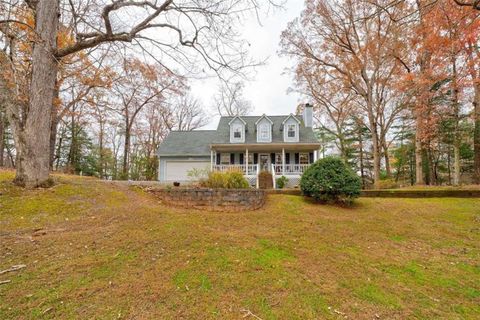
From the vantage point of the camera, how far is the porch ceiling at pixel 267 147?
53.5 ft

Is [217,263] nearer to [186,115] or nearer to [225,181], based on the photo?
[225,181]

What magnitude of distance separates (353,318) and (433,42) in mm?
16302

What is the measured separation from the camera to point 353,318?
259 centimetres

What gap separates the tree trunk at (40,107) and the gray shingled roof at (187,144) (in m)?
11.9

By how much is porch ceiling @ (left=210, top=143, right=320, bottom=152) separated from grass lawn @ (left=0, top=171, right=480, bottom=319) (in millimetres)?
10012

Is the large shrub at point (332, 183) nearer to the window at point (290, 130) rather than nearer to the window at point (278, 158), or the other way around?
the window at point (290, 130)

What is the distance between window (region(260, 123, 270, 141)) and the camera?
17422mm

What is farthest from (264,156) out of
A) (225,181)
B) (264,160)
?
(225,181)

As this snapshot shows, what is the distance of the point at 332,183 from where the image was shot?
8266 millimetres

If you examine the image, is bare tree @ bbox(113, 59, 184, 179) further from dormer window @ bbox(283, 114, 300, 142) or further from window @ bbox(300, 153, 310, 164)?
window @ bbox(300, 153, 310, 164)

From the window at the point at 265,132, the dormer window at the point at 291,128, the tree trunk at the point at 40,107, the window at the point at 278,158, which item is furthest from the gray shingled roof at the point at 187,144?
the tree trunk at the point at 40,107

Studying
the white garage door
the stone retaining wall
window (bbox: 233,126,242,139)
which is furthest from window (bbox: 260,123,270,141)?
the stone retaining wall

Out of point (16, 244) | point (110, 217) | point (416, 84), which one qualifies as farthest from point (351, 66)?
point (16, 244)

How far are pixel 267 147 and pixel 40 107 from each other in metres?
13.1
